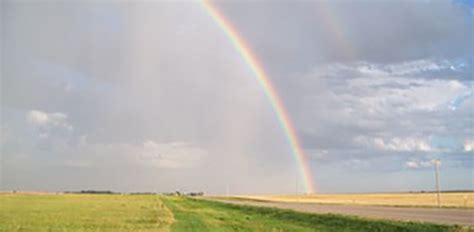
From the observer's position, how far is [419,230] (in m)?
36.6

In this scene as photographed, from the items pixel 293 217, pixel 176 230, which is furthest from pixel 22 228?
pixel 293 217

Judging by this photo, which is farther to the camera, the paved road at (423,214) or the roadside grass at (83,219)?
the paved road at (423,214)

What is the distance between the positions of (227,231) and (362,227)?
1141 centimetres

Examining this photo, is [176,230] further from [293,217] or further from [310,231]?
[293,217]

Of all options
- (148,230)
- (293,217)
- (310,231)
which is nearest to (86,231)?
(148,230)

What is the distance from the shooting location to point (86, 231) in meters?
35.4

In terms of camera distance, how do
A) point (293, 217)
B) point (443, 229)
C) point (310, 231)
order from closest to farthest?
point (443, 229) < point (310, 231) < point (293, 217)

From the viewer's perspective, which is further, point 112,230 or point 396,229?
point 396,229

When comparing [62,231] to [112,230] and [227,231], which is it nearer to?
[112,230]

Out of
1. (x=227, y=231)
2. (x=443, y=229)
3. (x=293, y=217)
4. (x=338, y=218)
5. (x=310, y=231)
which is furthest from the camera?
(x=293, y=217)

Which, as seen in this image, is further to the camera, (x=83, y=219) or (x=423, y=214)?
(x=423, y=214)

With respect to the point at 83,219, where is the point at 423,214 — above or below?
above

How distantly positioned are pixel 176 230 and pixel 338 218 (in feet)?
66.7

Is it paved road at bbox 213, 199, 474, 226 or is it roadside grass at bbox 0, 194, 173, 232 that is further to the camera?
paved road at bbox 213, 199, 474, 226
